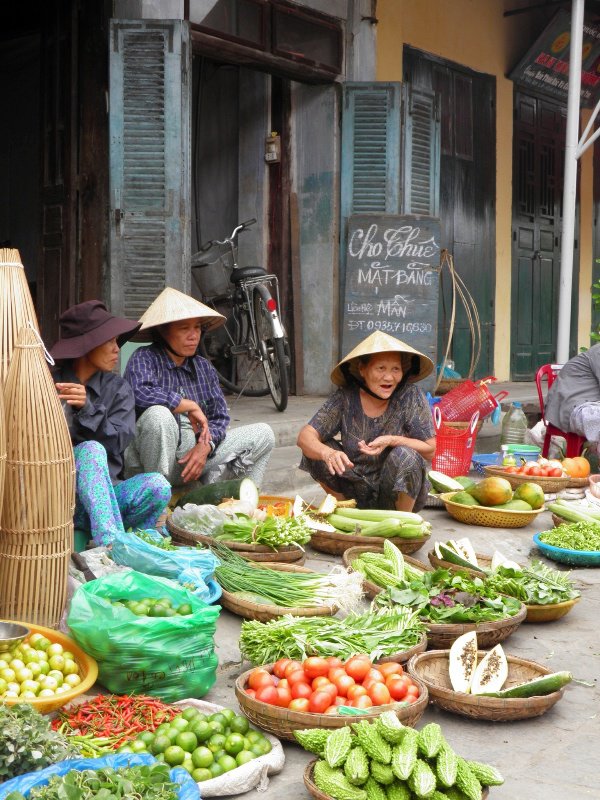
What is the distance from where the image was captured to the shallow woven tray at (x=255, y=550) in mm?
4309

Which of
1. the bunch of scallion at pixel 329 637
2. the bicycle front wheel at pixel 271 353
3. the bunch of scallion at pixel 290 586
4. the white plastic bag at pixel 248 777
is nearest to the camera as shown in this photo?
the white plastic bag at pixel 248 777

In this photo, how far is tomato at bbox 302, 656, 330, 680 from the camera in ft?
9.74

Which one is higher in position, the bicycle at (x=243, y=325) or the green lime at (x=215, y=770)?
the bicycle at (x=243, y=325)

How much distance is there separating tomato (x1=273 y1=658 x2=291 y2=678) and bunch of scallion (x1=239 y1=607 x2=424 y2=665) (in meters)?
0.11

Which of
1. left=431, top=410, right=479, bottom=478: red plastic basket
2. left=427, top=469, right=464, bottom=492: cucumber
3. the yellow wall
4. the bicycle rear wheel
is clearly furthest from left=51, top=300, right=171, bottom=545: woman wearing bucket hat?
the yellow wall

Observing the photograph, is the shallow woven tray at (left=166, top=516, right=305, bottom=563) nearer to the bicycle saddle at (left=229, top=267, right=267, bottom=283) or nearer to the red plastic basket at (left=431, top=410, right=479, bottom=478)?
the red plastic basket at (left=431, top=410, right=479, bottom=478)

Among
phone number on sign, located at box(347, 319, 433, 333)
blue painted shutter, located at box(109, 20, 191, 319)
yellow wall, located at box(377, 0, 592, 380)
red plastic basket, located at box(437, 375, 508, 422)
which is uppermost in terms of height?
yellow wall, located at box(377, 0, 592, 380)

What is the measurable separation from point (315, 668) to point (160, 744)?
1.80ft

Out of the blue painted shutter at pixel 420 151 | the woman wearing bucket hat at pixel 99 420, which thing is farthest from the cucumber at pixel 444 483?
the blue painted shutter at pixel 420 151

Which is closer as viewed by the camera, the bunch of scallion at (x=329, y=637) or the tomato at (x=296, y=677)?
the tomato at (x=296, y=677)

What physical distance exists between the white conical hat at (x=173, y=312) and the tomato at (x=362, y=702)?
2.68 m

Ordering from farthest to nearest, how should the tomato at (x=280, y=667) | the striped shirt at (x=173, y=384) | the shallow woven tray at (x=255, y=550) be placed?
the striped shirt at (x=173, y=384) < the shallow woven tray at (x=255, y=550) < the tomato at (x=280, y=667)

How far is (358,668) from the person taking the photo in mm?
2965

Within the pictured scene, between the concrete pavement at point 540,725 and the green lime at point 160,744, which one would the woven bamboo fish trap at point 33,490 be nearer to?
the concrete pavement at point 540,725
